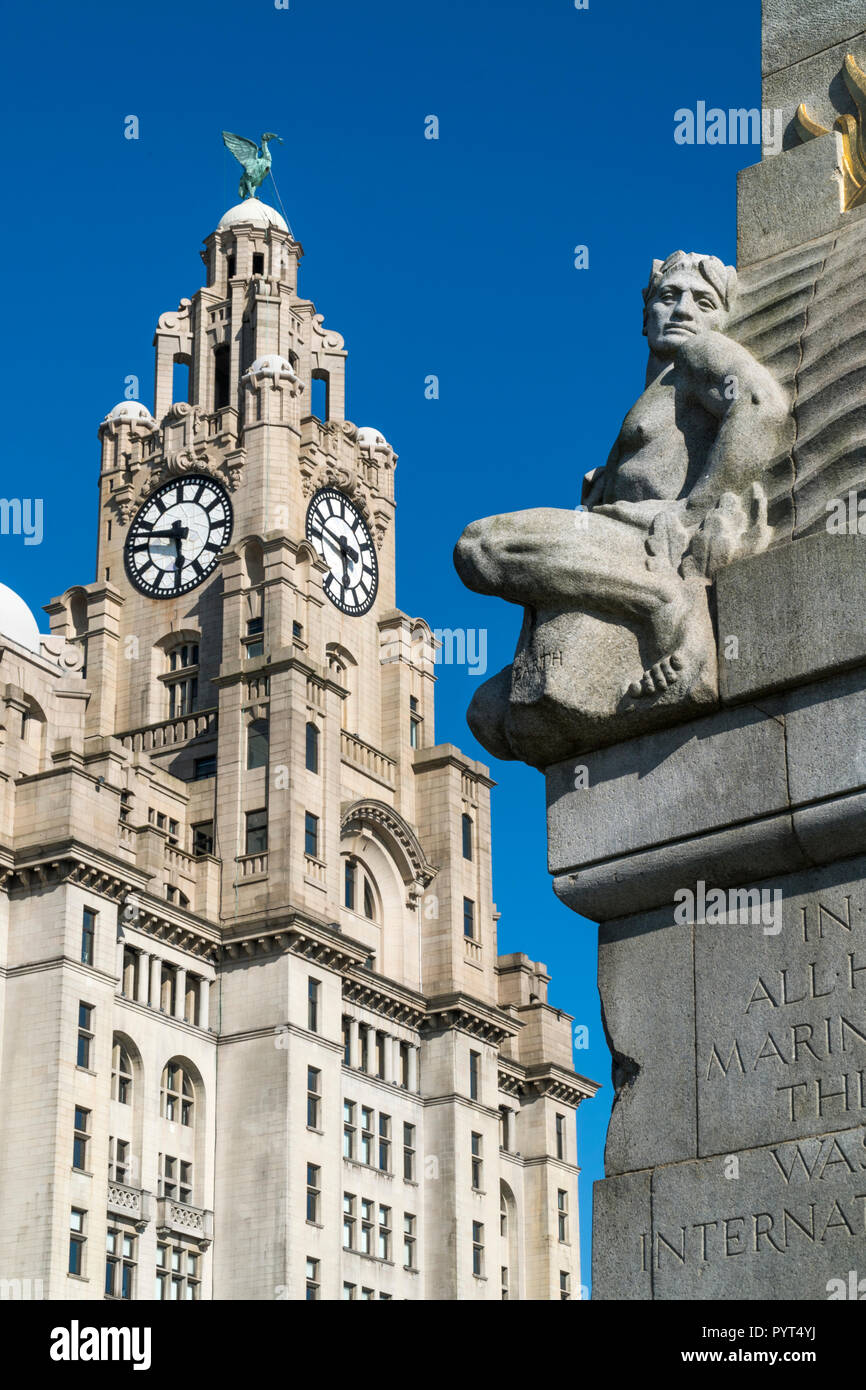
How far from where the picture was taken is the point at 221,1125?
73062 mm

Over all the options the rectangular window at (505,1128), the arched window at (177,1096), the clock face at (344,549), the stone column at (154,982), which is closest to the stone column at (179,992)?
the stone column at (154,982)

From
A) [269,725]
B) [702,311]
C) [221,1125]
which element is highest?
[269,725]

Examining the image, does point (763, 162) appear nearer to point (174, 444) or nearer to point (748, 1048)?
point (748, 1048)

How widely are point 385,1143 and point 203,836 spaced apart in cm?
1268

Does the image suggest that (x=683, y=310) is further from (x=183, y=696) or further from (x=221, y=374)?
(x=221, y=374)

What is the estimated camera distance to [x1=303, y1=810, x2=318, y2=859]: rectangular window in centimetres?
7656

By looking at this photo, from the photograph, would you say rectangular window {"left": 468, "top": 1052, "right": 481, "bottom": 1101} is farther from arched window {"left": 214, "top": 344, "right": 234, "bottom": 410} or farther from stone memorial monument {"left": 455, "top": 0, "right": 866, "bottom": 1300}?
stone memorial monument {"left": 455, "top": 0, "right": 866, "bottom": 1300}

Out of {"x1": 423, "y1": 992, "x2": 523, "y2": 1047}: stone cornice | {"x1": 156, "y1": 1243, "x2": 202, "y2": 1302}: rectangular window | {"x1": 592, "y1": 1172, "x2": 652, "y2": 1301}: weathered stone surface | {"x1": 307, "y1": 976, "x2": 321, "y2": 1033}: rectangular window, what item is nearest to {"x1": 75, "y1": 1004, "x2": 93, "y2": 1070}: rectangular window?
{"x1": 156, "y1": 1243, "x2": 202, "y2": 1302}: rectangular window

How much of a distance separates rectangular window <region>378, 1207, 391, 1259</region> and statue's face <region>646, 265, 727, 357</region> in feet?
230

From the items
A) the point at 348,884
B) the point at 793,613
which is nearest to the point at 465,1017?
the point at 348,884

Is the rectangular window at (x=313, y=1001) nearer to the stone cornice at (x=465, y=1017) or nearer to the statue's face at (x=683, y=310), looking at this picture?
the stone cornice at (x=465, y=1017)
